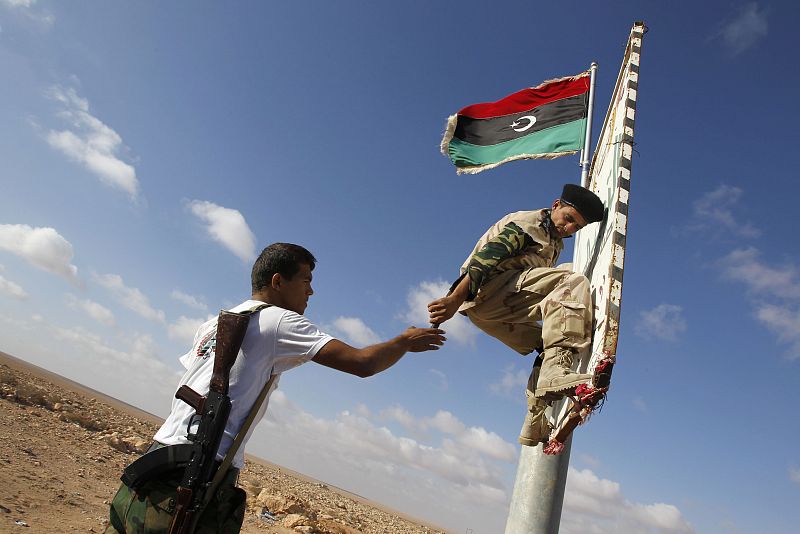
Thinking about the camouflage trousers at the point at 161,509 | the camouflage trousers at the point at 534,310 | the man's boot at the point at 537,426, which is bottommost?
the camouflage trousers at the point at 161,509

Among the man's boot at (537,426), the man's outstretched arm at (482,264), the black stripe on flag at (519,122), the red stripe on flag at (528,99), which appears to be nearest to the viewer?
the man's boot at (537,426)

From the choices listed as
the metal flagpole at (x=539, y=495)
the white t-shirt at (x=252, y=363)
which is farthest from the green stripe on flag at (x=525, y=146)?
the white t-shirt at (x=252, y=363)

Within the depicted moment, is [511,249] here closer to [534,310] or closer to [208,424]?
[534,310]

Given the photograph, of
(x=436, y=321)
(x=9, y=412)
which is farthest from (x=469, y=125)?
(x=9, y=412)

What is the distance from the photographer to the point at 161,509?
2029mm

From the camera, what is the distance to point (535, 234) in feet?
11.3

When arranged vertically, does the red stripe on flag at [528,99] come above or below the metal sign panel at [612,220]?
above

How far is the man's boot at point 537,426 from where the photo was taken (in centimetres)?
298

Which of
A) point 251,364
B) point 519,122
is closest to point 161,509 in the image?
point 251,364

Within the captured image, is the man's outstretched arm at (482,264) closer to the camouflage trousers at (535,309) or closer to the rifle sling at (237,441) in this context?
the camouflage trousers at (535,309)

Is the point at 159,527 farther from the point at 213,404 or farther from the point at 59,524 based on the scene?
the point at 59,524

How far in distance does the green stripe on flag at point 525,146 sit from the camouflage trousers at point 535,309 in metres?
3.32

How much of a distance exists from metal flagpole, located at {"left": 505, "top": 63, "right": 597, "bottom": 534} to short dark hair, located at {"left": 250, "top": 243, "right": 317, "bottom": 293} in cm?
226

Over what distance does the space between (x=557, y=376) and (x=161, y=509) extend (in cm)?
186
